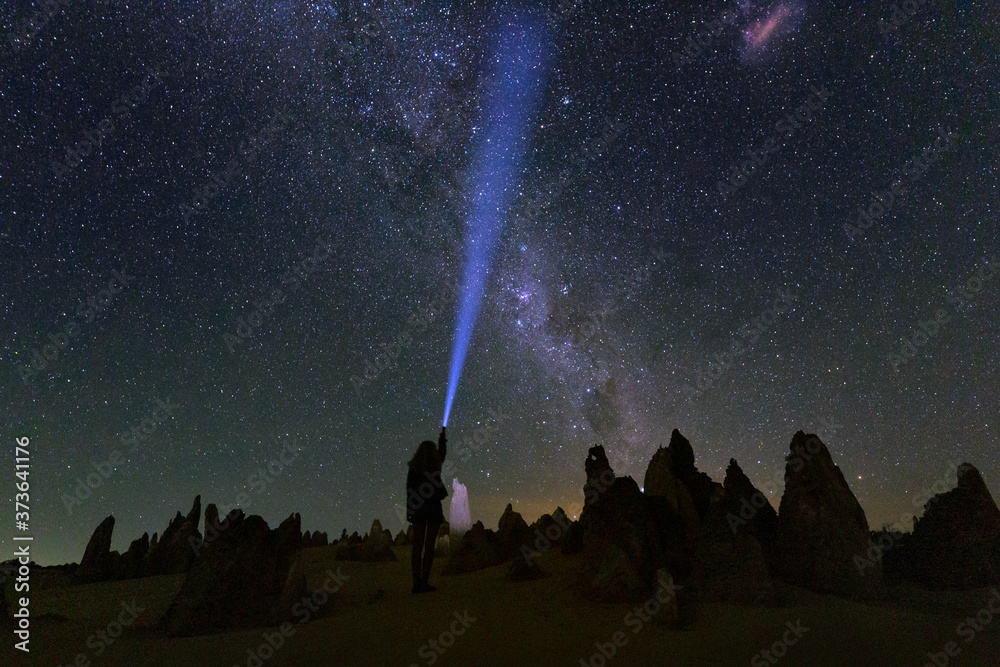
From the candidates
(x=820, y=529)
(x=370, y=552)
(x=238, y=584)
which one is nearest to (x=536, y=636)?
(x=238, y=584)

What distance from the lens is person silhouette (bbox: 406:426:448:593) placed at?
9594mm

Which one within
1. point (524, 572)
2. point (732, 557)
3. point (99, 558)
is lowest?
point (732, 557)

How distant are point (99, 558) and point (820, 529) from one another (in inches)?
921

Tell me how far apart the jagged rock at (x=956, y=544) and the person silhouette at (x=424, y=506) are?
10.1 meters

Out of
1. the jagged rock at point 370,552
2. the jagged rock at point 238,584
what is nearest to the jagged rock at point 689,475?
the jagged rock at point 238,584

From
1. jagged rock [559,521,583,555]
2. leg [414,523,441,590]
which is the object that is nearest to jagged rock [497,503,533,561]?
jagged rock [559,521,583,555]

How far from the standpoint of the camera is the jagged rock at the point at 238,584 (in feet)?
27.0

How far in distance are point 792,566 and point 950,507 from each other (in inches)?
203

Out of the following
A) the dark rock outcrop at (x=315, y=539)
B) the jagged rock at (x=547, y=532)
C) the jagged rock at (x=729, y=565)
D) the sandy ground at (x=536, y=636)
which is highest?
the dark rock outcrop at (x=315, y=539)

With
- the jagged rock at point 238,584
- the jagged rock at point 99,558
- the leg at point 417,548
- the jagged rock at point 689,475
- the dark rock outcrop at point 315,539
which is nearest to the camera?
the jagged rock at point 238,584

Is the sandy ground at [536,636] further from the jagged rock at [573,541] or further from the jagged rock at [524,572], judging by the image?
the jagged rock at [573,541]

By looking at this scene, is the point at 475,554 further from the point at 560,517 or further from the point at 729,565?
the point at 729,565

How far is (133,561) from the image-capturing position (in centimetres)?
1978

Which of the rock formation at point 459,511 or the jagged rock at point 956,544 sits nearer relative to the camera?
the jagged rock at point 956,544
